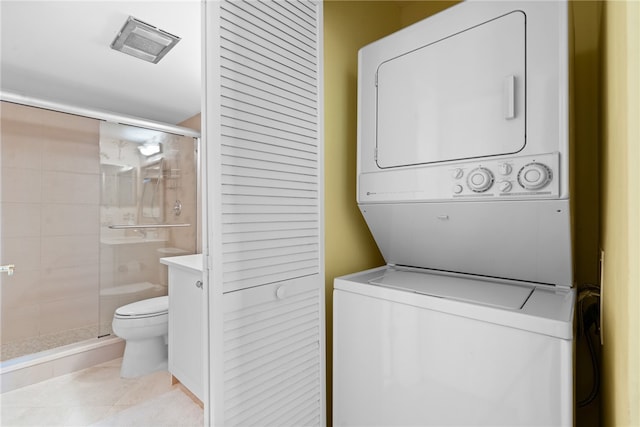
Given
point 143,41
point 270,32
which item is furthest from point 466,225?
point 143,41

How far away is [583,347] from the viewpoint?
5.04 ft

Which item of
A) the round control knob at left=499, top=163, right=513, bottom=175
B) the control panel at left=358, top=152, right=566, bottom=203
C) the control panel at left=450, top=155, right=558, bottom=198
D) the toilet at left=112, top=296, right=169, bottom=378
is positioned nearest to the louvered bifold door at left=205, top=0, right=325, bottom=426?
the control panel at left=358, top=152, right=566, bottom=203

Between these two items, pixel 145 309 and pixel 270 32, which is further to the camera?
pixel 145 309

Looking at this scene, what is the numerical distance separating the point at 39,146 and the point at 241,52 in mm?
3069

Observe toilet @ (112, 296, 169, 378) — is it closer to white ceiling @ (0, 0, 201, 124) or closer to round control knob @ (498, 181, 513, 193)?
white ceiling @ (0, 0, 201, 124)

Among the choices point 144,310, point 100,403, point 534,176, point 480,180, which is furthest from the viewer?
point 144,310

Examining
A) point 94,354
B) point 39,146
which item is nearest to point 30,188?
point 39,146

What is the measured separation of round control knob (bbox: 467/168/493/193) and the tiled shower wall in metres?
3.66

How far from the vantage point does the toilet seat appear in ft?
8.81

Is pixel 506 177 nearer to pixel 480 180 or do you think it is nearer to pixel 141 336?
pixel 480 180

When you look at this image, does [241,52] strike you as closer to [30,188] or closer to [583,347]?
[583,347]

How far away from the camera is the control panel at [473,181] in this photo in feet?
3.62

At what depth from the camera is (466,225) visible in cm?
139

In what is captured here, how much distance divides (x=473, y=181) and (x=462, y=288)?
0.48 metres
